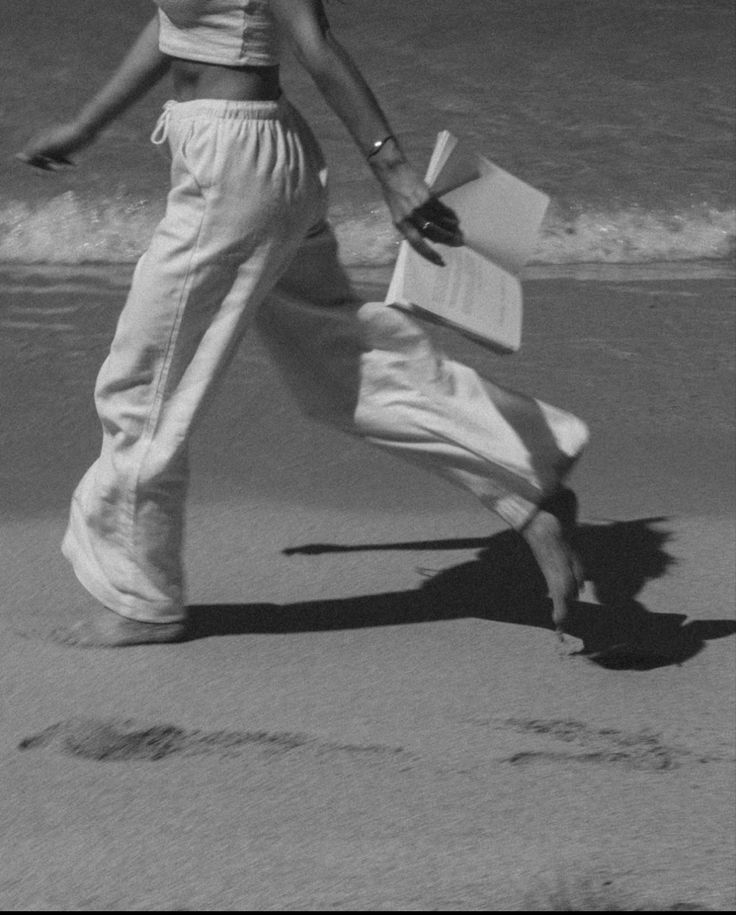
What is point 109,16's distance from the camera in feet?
34.1

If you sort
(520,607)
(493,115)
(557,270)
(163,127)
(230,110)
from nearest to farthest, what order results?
(230,110) → (163,127) → (520,607) → (557,270) → (493,115)

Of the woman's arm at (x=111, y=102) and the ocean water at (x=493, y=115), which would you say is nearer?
the woman's arm at (x=111, y=102)

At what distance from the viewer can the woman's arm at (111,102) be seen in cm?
269

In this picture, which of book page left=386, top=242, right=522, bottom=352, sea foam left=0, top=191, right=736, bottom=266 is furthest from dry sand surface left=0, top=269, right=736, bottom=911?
sea foam left=0, top=191, right=736, bottom=266

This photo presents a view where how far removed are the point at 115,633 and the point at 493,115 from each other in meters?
5.87

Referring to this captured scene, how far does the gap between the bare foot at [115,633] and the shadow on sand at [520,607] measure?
3.0 inches

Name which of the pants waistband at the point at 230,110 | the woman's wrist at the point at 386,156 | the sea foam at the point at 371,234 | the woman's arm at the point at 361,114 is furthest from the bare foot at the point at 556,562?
the sea foam at the point at 371,234

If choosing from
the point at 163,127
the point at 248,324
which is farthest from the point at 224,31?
the point at 248,324

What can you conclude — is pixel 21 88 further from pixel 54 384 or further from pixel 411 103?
pixel 54 384

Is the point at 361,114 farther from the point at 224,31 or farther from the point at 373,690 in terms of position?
the point at 373,690

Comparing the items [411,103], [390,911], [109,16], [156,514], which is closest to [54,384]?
[156,514]

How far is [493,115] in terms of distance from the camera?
26.9ft

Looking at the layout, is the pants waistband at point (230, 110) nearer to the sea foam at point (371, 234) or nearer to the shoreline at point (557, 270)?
the shoreline at point (557, 270)

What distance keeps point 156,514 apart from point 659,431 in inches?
63.0
